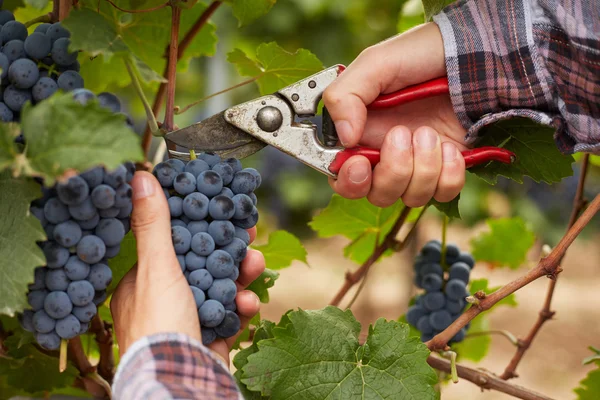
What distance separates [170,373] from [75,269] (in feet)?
0.40

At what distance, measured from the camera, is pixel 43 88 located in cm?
60

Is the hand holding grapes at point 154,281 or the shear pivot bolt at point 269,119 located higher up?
the shear pivot bolt at point 269,119

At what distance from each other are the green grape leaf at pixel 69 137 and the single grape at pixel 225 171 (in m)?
0.17

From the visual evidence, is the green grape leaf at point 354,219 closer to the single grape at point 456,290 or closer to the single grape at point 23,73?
the single grape at point 456,290

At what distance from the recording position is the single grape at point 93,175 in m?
0.55

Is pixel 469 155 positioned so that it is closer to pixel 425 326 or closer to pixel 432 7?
pixel 432 7

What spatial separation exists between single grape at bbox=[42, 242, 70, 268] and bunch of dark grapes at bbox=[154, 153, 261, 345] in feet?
0.33

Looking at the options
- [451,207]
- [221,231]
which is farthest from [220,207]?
[451,207]

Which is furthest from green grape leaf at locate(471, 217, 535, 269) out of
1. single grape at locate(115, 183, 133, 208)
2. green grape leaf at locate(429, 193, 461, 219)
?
single grape at locate(115, 183, 133, 208)

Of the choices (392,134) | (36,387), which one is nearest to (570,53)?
(392,134)

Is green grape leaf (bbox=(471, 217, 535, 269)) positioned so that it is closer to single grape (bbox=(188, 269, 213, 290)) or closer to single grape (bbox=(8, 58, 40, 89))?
single grape (bbox=(188, 269, 213, 290))

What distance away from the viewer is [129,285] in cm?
66

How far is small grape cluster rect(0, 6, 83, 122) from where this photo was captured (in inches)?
23.7

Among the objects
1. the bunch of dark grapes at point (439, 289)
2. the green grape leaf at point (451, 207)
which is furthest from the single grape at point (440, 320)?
the green grape leaf at point (451, 207)
